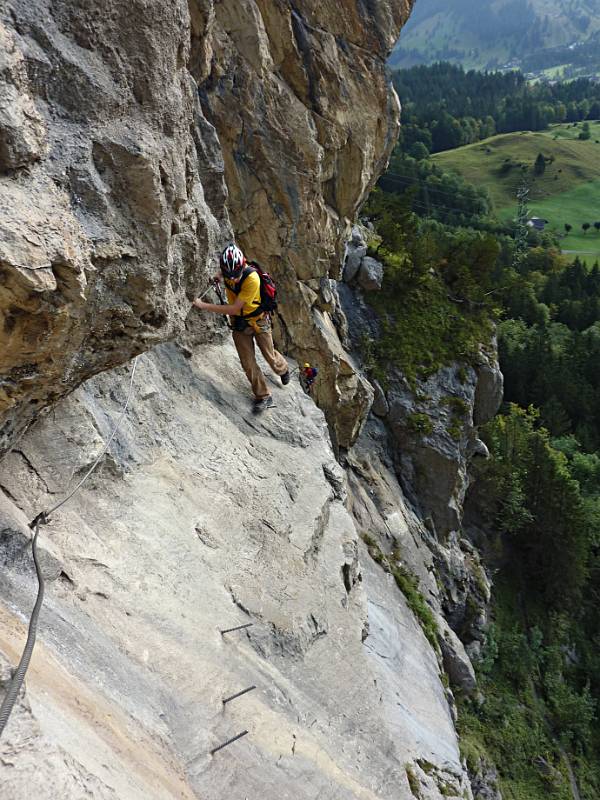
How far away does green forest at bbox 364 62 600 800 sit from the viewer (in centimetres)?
2958

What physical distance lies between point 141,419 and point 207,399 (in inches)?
83.2

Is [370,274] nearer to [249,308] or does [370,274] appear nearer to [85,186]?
[249,308]

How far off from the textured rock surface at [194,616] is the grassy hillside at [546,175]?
135m

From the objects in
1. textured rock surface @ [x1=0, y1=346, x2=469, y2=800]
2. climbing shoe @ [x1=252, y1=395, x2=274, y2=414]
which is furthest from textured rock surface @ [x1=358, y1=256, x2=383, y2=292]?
climbing shoe @ [x1=252, y1=395, x2=274, y2=414]

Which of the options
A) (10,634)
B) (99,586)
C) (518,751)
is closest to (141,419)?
(99,586)

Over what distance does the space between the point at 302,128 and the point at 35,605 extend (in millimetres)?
14544

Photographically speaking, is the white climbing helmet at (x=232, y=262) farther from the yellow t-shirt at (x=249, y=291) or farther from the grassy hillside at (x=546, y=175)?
the grassy hillside at (x=546, y=175)

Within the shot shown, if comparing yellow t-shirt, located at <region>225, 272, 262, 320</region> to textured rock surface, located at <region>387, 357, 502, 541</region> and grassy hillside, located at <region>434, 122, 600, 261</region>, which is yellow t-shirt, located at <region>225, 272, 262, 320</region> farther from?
grassy hillside, located at <region>434, 122, 600, 261</region>

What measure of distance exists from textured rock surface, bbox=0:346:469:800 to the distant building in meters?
138

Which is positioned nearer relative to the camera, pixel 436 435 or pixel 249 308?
pixel 249 308

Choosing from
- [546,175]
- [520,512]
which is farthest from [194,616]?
[546,175]

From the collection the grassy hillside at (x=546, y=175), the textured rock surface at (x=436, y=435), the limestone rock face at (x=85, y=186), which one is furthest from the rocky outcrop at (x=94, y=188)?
the grassy hillside at (x=546, y=175)

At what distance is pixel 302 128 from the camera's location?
16.2 meters

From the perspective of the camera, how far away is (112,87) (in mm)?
5980
